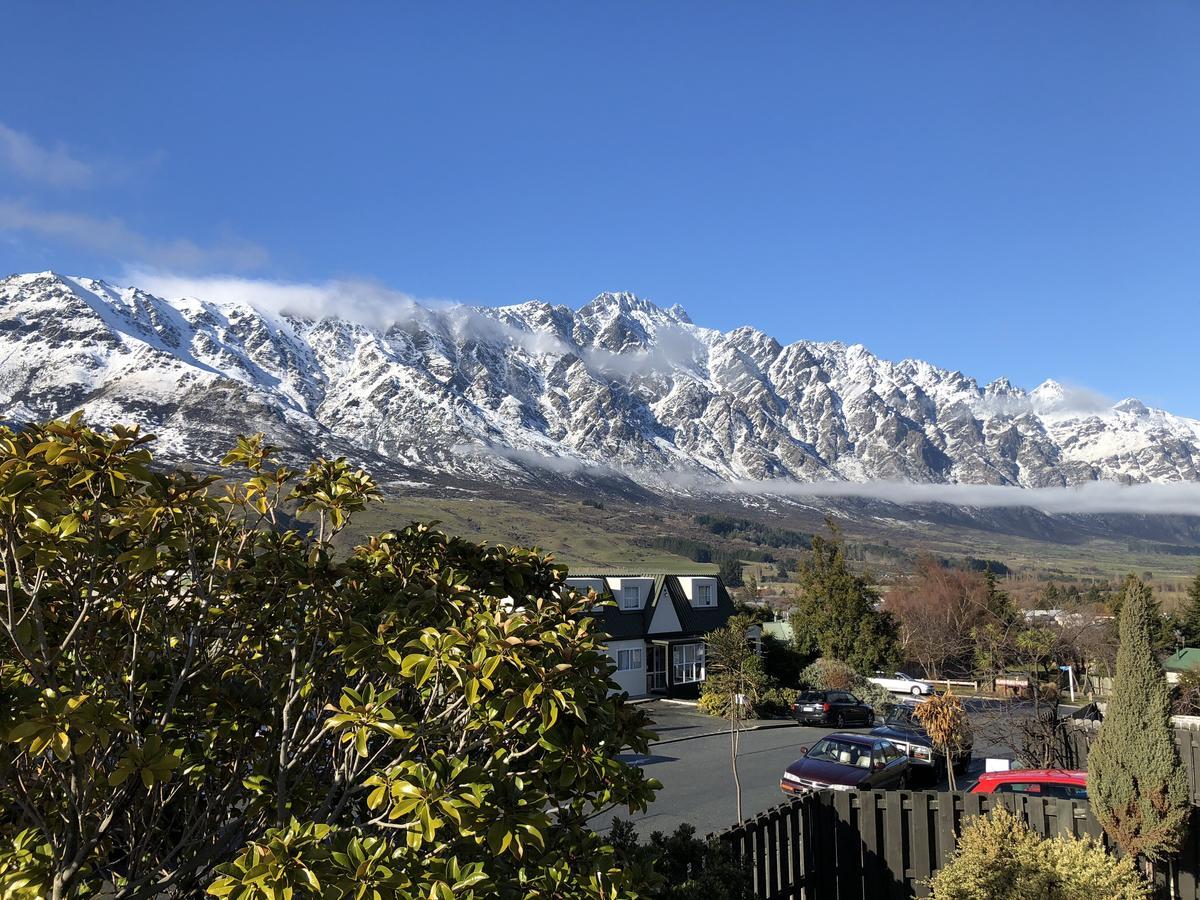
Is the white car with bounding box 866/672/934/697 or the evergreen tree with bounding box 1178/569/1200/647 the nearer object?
the white car with bounding box 866/672/934/697

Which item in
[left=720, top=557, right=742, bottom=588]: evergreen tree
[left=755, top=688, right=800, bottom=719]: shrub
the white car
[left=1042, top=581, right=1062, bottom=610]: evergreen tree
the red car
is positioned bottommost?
[left=720, top=557, right=742, bottom=588]: evergreen tree

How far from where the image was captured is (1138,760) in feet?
32.9

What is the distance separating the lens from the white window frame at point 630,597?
153ft

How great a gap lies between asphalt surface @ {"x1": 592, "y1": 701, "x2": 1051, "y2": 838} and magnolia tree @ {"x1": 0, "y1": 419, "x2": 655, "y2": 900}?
8247 millimetres

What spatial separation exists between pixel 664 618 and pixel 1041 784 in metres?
33.5

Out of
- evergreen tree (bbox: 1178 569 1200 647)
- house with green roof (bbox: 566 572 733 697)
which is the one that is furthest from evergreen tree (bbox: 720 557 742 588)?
house with green roof (bbox: 566 572 733 697)

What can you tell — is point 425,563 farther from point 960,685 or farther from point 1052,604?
point 1052,604

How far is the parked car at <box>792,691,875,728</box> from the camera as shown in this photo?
36.1 meters

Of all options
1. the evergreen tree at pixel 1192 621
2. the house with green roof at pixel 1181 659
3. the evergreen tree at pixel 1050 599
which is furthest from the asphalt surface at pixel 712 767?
the evergreen tree at pixel 1050 599

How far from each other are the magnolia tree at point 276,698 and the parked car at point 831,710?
109 ft

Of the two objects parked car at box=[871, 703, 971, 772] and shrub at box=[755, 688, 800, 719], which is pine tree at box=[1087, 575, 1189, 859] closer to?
parked car at box=[871, 703, 971, 772]

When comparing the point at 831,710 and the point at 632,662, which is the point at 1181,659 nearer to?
the point at 831,710

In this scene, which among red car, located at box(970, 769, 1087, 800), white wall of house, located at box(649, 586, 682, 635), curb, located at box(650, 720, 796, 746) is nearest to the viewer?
red car, located at box(970, 769, 1087, 800)

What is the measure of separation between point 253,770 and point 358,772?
88 centimetres
